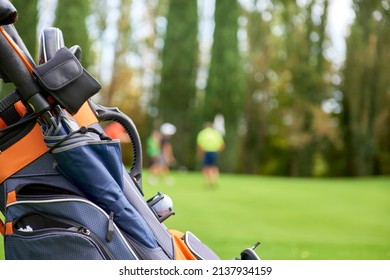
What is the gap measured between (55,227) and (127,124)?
0.45 m

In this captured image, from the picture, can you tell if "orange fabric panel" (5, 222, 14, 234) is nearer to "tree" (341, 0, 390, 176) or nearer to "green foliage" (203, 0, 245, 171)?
"green foliage" (203, 0, 245, 171)

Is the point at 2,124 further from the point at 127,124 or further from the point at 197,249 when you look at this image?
the point at 197,249

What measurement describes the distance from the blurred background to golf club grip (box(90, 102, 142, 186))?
17543 mm

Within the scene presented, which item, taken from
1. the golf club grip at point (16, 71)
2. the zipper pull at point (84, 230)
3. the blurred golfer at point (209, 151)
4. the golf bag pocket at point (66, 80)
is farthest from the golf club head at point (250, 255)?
the blurred golfer at point (209, 151)

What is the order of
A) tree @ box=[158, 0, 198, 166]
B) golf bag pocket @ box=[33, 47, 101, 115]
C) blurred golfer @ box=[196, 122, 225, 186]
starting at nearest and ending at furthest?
golf bag pocket @ box=[33, 47, 101, 115], blurred golfer @ box=[196, 122, 225, 186], tree @ box=[158, 0, 198, 166]

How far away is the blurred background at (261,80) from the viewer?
2123cm

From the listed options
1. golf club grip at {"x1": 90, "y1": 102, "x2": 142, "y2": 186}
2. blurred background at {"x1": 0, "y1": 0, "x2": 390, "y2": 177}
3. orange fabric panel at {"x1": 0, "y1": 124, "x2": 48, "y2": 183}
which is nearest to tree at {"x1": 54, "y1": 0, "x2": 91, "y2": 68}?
blurred background at {"x1": 0, "y1": 0, "x2": 390, "y2": 177}

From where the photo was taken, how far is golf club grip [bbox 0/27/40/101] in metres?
1.86

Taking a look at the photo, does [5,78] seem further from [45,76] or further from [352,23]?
[352,23]

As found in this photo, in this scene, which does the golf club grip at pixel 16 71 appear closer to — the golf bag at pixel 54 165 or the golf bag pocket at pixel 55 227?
the golf bag at pixel 54 165

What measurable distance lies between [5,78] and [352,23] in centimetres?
2108

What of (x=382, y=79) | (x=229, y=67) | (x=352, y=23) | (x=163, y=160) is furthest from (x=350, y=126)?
(x=163, y=160)

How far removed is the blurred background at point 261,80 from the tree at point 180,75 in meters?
0.03

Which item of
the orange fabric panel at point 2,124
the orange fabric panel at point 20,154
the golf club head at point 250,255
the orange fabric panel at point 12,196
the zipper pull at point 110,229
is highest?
the orange fabric panel at point 2,124
